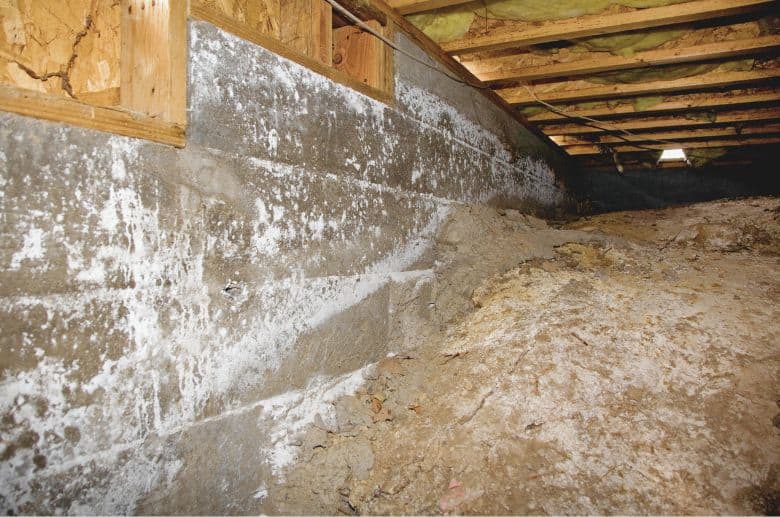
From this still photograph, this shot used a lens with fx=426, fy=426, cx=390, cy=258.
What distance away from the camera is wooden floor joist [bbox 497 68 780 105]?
324 cm

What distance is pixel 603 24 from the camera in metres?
2.50

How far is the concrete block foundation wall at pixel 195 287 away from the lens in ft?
3.35

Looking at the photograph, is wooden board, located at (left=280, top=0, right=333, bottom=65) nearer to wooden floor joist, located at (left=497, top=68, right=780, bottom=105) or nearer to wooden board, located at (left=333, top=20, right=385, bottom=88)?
wooden board, located at (left=333, top=20, right=385, bottom=88)

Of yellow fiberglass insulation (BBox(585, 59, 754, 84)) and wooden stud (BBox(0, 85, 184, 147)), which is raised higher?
yellow fiberglass insulation (BBox(585, 59, 754, 84))

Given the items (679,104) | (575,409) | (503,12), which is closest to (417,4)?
(503,12)

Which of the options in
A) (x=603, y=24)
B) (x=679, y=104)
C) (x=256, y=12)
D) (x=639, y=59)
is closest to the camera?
(x=256, y=12)

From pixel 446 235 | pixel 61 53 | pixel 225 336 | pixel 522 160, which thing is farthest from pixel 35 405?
pixel 522 160

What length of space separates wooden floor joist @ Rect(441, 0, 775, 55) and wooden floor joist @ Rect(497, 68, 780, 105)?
Result: 106cm

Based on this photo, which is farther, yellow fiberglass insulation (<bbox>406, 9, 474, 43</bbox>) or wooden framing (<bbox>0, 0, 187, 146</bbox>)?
yellow fiberglass insulation (<bbox>406, 9, 474, 43</bbox>)

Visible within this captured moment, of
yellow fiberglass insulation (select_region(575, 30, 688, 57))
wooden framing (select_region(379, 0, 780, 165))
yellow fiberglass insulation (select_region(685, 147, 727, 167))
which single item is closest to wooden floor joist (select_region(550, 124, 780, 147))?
wooden framing (select_region(379, 0, 780, 165))

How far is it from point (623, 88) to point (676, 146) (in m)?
2.37

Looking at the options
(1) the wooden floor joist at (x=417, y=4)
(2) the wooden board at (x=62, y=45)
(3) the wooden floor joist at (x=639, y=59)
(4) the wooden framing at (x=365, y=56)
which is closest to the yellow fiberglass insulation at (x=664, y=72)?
(3) the wooden floor joist at (x=639, y=59)

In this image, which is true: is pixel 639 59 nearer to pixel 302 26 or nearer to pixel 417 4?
pixel 417 4

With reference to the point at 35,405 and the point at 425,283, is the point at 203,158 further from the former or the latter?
the point at 425,283
